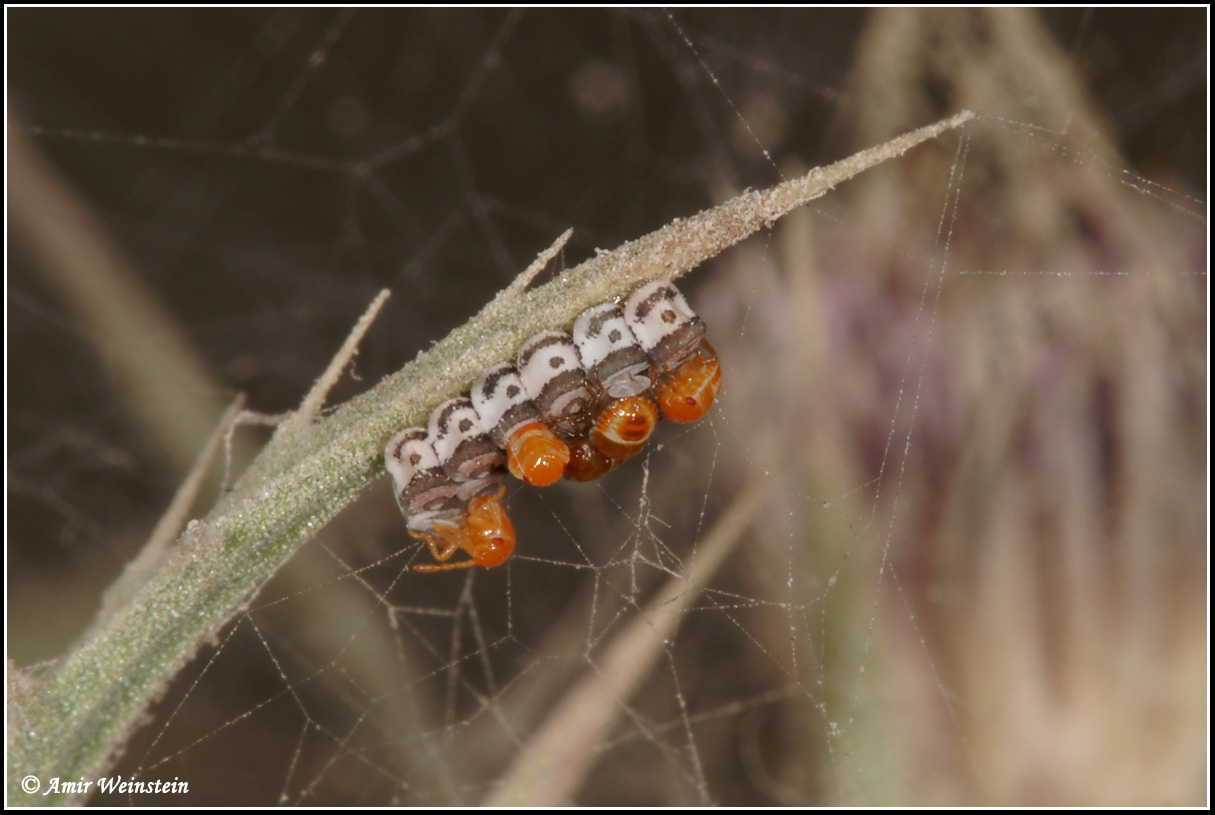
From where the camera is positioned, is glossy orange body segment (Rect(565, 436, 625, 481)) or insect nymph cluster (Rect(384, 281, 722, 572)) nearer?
insect nymph cluster (Rect(384, 281, 722, 572))

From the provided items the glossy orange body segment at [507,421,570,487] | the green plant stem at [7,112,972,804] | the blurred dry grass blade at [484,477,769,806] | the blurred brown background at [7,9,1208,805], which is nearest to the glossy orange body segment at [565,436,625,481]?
the glossy orange body segment at [507,421,570,487]

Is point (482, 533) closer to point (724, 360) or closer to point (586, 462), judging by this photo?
point (586, 462)

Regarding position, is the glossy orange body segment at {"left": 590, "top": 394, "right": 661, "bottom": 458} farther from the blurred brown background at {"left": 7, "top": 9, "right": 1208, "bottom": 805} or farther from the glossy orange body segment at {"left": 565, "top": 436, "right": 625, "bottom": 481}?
the blurred brown background at {"left": 7, "top": 9, "right": 1208, "bottom": 805}

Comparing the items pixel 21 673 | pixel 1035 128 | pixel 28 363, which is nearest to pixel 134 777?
→ pixel 21 673

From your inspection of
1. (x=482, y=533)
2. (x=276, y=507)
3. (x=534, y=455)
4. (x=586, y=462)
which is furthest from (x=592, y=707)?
(x=276, y=507)

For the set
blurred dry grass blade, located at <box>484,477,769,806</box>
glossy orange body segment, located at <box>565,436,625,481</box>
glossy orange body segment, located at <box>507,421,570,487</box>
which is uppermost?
glossy orange body segment, located at <box>565,436,625,481</box>

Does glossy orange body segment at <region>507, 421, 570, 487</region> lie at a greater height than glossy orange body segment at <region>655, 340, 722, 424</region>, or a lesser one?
lesser
